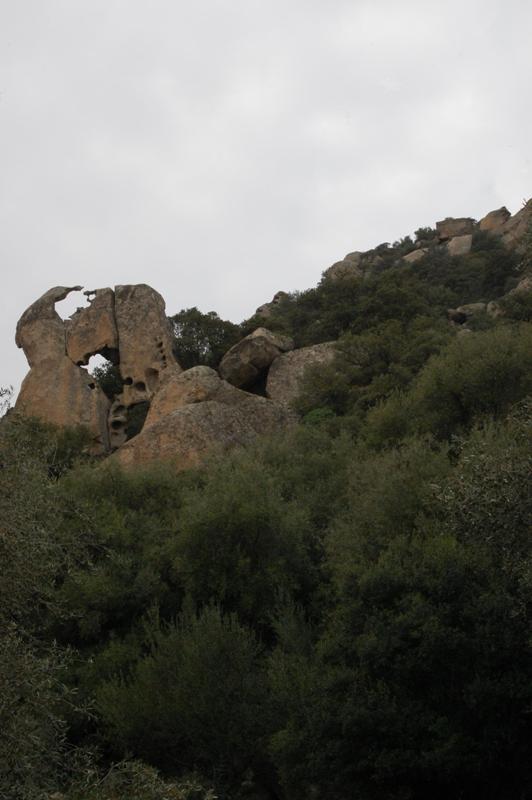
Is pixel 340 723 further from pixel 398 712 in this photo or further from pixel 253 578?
pixel 253 578

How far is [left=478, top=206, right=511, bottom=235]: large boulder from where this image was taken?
64.0 meters

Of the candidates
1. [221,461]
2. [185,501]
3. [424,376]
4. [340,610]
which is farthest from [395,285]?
[340,610]

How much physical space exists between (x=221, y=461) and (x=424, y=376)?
649cm

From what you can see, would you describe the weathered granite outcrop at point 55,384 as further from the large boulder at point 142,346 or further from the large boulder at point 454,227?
the large boulder at point 454,227

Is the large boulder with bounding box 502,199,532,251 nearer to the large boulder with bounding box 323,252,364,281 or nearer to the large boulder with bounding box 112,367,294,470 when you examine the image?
the large boulder with bounding box 323,252,364,281

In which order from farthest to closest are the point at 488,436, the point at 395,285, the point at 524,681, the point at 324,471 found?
the point at 395,285, the point at 324,471, the point at 488,436, the point at 524,681

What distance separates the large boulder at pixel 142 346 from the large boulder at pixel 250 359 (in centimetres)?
222

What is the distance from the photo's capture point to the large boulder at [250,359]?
39.7 meters

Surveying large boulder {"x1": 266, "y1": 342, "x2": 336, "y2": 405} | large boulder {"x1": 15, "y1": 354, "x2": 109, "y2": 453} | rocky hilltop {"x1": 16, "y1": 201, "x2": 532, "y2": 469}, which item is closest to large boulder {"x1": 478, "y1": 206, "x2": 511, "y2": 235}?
rocky hilltop {"x1": 16, "y1": 201, "x2": 532, "y2": 469}

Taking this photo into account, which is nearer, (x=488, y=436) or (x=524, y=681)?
(x=524, y=681)

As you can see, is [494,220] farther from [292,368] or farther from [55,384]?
[55,384]

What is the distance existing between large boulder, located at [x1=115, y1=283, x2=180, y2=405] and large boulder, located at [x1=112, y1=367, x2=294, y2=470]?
2.90 meters

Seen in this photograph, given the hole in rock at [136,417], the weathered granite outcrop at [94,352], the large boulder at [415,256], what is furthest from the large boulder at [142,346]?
the large boulder at [415,256]

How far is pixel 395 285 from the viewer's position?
139 feet
